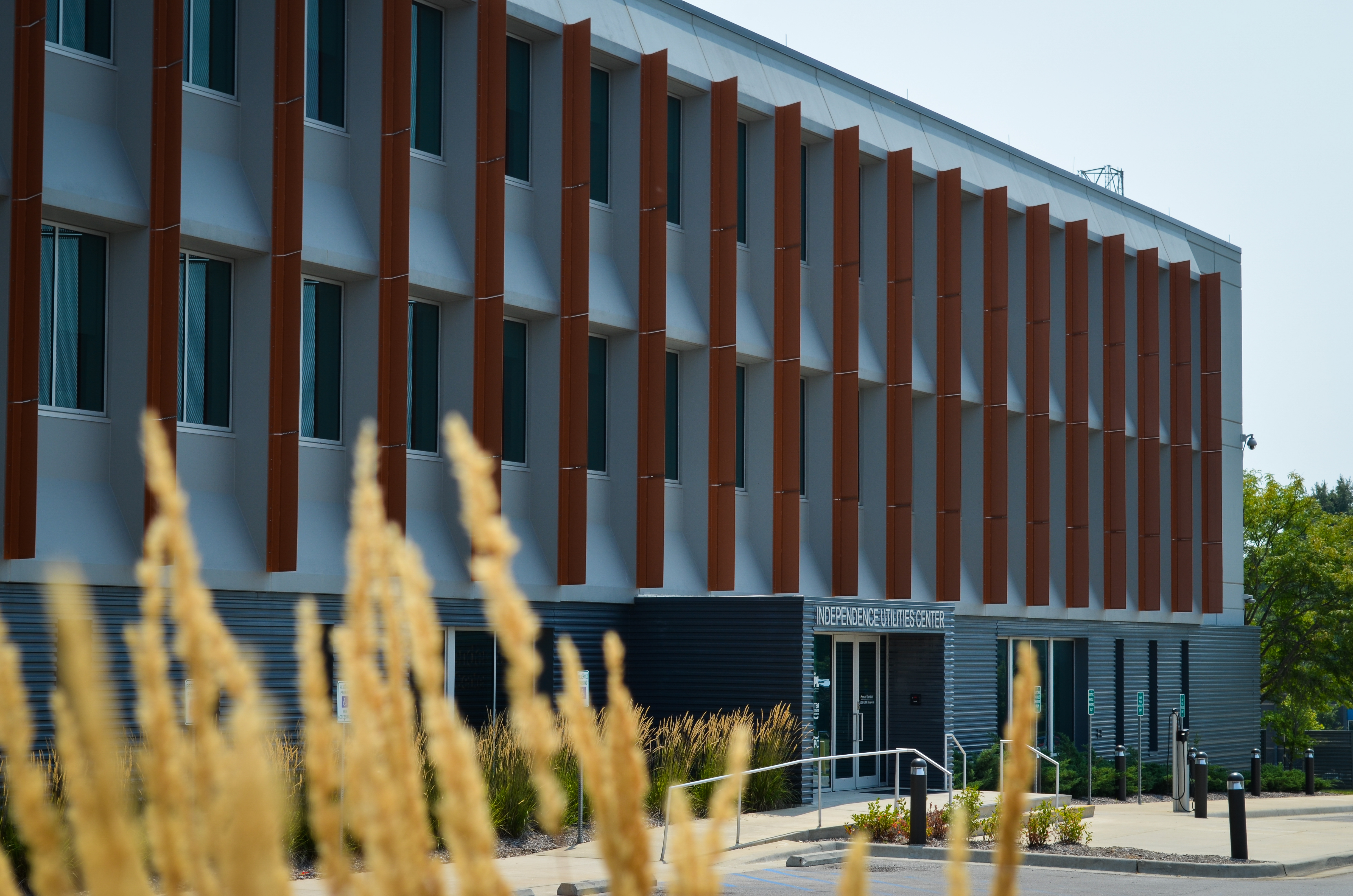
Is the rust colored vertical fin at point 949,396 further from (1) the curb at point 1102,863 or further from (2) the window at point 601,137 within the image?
(1) the curb at point 1102,863

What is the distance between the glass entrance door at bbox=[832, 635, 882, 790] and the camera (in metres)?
26.4

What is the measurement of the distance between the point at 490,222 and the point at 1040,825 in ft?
36.7

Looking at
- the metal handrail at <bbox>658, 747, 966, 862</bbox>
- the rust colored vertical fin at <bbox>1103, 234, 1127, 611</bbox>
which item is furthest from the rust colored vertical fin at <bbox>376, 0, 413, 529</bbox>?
the rust colored vertical fin at <bbox>1103, 234, 1127, 611</bbox>

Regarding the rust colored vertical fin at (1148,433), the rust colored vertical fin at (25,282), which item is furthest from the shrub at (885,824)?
the rust colored vertical fin at (1148,433)

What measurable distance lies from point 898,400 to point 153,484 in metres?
28.7

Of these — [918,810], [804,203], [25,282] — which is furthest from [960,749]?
[25,282]

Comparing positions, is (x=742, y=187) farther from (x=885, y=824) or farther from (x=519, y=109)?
(x=885, y=824)

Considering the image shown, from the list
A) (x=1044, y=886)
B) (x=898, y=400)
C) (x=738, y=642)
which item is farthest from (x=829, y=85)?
(x=1044, y=886)

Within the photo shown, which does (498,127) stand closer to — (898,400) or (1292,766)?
(898,400)

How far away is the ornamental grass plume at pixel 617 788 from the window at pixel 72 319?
17.2m

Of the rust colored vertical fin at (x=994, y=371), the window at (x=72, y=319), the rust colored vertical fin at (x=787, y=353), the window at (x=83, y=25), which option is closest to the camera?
the window at (x=72, y=319)

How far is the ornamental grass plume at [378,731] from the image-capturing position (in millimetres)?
1887

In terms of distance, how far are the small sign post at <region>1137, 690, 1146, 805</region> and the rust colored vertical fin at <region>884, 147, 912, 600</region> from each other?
5.22 m

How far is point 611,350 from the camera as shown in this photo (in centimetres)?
2489
